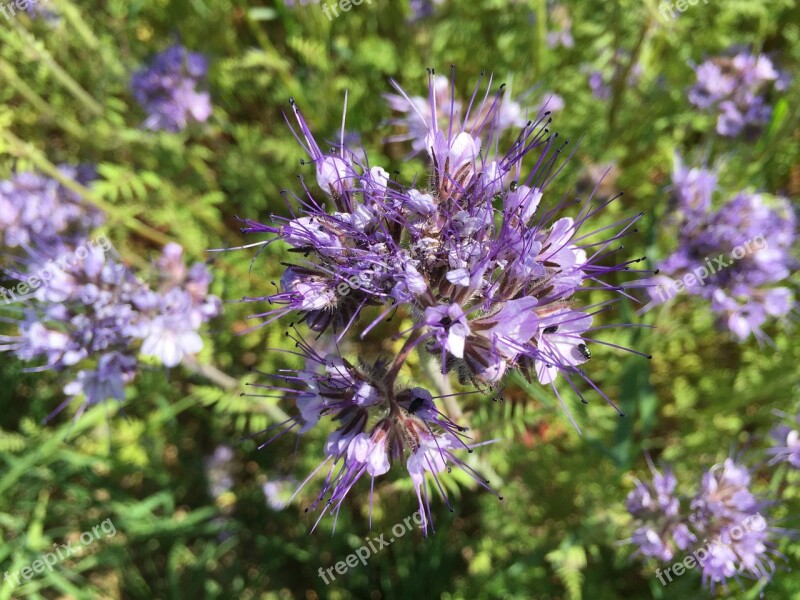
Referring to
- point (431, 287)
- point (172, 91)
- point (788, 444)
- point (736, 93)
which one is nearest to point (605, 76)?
point (736, 93)

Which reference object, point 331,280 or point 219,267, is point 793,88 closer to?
→ point 331,280

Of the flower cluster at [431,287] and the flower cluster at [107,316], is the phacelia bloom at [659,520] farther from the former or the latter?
the flower cluster at [107,316]

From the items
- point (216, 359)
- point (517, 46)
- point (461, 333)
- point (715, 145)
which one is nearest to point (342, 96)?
point (517, 46)

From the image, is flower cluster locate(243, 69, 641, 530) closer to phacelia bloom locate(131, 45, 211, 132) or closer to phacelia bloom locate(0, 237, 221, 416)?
phacelia bloom locate(0, 237, 221, 416)

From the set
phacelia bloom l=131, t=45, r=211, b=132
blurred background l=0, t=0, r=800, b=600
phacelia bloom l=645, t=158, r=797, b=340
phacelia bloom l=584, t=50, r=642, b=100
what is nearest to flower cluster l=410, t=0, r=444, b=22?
blurred background l=0, t=0, r=800, b=600

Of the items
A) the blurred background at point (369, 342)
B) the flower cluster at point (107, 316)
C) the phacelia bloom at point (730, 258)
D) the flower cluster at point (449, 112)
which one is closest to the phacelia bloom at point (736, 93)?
the blurred background at point (369, 342)

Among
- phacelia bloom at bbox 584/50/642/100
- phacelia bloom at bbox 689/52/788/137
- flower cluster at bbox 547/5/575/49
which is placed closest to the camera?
phacelia bloom at bbox 689/52/788/137

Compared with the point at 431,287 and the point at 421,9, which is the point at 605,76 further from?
the point at 431,287
